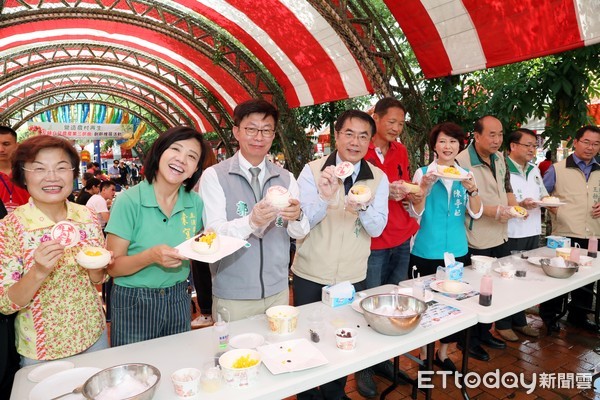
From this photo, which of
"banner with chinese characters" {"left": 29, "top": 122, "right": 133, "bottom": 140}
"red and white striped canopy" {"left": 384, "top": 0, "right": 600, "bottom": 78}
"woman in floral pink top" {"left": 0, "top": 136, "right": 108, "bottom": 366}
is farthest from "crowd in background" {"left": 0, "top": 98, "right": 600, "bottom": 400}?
"banner with chinese characters" {"left": 29, "top": 122, "right": 133, "bottom": 140}

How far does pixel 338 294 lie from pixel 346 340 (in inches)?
22.5

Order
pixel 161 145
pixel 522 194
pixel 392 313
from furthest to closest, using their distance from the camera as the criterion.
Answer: pixel 522 194, pixel 392 313, pixel 161 145

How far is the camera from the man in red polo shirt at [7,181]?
3438 millimetres

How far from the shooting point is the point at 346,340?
1.93 meters

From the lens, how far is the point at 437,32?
17.9ft

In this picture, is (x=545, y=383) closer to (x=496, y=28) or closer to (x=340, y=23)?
(x=496, y=28)

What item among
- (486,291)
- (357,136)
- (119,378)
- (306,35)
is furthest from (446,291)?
(306,35)

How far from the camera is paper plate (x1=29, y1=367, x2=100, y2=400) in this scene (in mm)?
1568

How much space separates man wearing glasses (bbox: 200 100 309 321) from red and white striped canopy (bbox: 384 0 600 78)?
3.71 meters

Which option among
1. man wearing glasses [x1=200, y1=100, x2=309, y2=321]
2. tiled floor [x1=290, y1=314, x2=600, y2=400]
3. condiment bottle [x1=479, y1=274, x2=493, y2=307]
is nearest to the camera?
man wearing glasses [x1=200, y1=100, x2=309, y2=321]

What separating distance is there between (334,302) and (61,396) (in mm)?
1522

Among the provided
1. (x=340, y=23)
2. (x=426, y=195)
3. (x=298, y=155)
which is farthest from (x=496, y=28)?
(x=298, y=155)

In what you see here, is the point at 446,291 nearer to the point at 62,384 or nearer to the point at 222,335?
the point at 222,335

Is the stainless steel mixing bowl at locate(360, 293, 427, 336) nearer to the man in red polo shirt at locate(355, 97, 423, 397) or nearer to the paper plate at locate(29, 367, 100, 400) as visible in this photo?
the man in red polo shirt at locate(355, 97, 423, 397)
